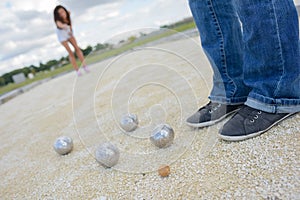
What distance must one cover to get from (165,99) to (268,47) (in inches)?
39.4

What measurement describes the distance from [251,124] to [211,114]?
0.74 ft

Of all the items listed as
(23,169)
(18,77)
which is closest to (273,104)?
(23,169)

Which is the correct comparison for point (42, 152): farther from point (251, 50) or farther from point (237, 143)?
point (251, 50)

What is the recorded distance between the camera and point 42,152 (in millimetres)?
1636

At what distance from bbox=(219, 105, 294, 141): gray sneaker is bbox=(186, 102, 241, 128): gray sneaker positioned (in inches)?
6.5

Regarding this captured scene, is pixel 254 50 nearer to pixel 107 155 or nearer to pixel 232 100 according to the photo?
pixel 232 100

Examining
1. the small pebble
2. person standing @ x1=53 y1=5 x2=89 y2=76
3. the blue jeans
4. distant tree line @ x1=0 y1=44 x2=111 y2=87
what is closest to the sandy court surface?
the small pebble

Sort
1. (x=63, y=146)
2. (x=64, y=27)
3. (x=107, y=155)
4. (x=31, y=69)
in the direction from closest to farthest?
(x=107, y=155) → (x=63, y=146) → (x=64, y=27) → (x=31, y=69)

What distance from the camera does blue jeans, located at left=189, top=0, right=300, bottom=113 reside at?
3.18 ft

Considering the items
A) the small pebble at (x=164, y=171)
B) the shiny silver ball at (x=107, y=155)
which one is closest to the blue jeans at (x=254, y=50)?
the small pebble at (x=164, y=171)

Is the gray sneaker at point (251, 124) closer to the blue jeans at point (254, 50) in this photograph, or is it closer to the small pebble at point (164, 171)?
the blue jeans at point (254, 50)

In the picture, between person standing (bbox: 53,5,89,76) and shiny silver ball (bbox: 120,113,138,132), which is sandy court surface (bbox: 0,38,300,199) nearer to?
shiny silver ball (bbox: 120,113,138,132)

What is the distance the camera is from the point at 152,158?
3.84ft

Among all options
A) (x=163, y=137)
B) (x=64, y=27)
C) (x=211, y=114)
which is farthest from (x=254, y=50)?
(x=64, y=27)
